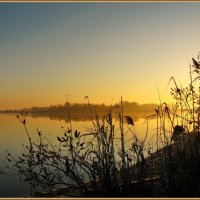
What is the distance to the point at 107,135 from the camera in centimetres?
469

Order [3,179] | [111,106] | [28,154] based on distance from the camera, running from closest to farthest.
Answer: [111,106] < [28,154] < [3,179]

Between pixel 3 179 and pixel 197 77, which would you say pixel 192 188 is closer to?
pixel 197 77

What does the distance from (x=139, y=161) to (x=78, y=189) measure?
73 cm

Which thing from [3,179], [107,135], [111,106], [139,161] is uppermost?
[111,106]

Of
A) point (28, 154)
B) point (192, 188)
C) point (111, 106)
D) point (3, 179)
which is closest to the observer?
point (192, 188)

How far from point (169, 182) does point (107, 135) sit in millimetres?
787

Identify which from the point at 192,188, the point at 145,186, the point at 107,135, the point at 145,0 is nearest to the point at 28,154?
the point at 107,135

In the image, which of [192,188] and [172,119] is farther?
[172,119]

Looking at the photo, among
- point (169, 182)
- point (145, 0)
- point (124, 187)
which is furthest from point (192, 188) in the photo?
point (145, 0)

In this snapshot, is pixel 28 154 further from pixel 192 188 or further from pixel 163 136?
pixel 192 188

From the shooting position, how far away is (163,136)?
5.05m

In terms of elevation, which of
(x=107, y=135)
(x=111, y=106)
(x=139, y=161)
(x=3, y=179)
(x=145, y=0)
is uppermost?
(x=145, y=0)

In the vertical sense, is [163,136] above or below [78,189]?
above

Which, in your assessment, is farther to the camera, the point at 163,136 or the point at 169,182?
the point at 163,136
